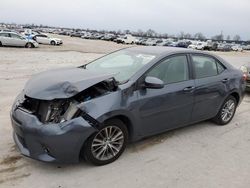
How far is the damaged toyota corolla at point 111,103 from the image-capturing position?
3734mm

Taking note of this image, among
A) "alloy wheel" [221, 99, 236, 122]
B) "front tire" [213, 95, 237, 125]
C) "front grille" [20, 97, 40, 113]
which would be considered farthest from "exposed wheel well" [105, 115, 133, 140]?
"alloy wheel" [221, 99, 236, 122]

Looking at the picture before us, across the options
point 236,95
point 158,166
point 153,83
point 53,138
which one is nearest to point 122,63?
point 153,83

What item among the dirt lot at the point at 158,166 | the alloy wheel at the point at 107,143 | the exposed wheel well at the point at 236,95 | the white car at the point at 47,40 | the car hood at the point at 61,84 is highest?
the car hood at the point at 61,84

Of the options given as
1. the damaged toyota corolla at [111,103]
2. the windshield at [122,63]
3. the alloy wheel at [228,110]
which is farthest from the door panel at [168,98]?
the alloy wheel at [228,110]

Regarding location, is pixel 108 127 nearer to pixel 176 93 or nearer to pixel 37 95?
pixel 37 95

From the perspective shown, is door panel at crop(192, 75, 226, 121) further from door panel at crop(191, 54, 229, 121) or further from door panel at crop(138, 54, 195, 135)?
door panel at crop(138, 54, 195, 135)

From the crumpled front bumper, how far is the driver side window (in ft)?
4.63

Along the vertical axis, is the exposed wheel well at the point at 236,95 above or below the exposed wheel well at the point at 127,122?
above

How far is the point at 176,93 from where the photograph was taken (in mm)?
4820

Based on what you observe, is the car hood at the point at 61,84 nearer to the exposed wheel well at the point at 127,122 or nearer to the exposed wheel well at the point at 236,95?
the exposed wheel well at the point at 127,122

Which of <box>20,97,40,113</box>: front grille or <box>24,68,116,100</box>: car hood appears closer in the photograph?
<box>24,68,116,100</box>: car hood

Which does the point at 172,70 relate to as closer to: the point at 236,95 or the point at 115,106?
the point at 115,106

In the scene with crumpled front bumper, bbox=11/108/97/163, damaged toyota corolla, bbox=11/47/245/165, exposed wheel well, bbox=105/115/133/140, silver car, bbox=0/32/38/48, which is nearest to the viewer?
crumpled front bumper, bbox=11/108/97/163

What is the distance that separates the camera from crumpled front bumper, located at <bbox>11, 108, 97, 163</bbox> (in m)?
3.62
